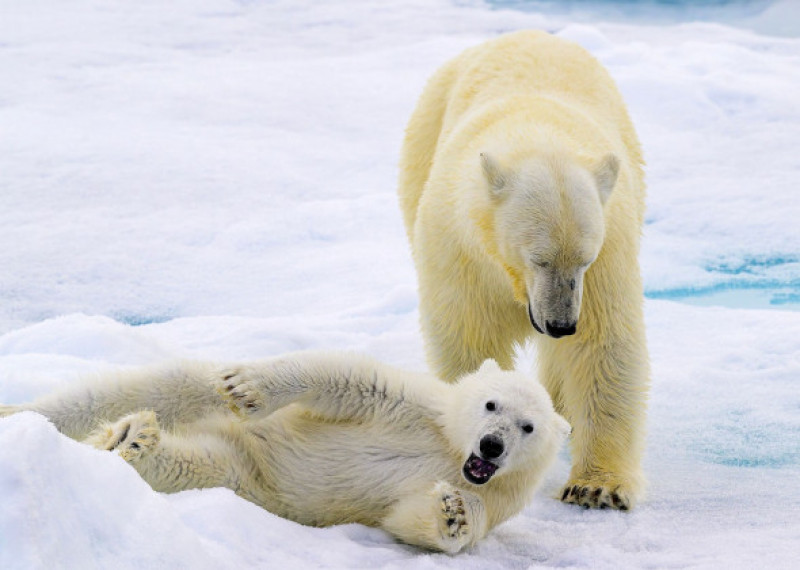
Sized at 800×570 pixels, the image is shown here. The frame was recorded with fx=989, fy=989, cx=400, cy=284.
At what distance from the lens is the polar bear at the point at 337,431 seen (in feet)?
8.91

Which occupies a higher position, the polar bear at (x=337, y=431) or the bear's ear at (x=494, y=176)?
the bear's ear at (x=494, y=176)

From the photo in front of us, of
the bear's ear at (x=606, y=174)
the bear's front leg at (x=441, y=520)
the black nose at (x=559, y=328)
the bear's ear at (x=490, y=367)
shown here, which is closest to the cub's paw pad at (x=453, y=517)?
the bear's front leg at (x=441, y=520)

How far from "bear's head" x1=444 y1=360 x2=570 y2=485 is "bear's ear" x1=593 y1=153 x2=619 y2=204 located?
0.68 m

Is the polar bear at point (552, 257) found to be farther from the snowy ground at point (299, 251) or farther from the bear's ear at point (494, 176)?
the snowy ground at point (299, 251)

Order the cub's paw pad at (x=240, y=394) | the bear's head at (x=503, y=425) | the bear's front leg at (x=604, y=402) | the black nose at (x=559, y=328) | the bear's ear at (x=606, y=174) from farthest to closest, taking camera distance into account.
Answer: the bear's front leg at (x=604, y=402) < the bear's ear at (x=606, y=174) < the black nose at (x=559, y=328) < the cub's paw pad at (x=240, y=394) < the bear's head at (x=503, y=425)

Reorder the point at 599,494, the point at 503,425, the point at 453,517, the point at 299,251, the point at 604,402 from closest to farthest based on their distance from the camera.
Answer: the point at 453,517, the point at 503,425, the point at 599,494, the point at 604,402, the point at 299,251

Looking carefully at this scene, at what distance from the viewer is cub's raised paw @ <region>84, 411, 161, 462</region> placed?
2.52 meters

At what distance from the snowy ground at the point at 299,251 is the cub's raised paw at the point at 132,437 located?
0.84 feet

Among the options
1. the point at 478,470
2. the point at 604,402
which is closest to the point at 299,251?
the point at 604,402

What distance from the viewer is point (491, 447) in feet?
8.50

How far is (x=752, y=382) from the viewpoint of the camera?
13.7ft

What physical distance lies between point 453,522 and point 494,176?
3.78ft

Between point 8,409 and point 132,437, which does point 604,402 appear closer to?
point 132,437

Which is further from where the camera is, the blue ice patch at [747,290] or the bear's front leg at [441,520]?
the blue ice patch at [747,290]
